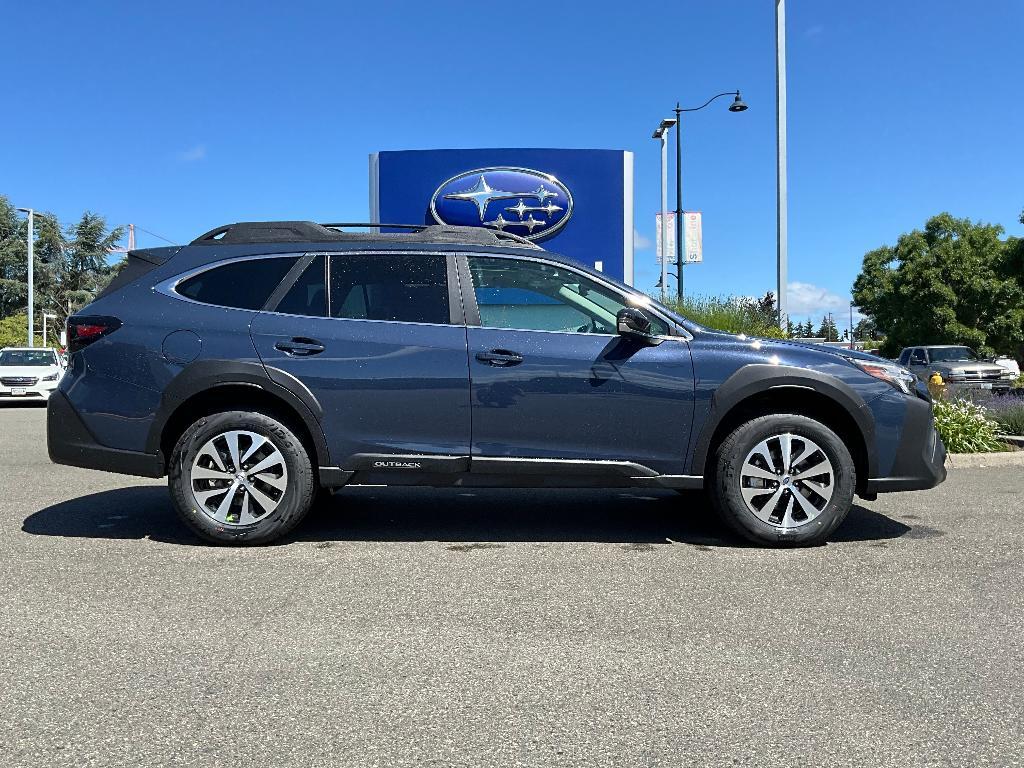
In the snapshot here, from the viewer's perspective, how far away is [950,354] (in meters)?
25.6

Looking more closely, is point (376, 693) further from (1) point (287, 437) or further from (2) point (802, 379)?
(2) point (802, 379)

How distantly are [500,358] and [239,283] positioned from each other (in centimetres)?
166

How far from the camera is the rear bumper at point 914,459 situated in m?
4.76

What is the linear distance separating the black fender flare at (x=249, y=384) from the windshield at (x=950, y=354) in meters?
24.9

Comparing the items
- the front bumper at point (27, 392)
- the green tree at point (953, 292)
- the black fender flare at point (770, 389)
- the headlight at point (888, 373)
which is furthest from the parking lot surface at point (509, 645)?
the green tree at point (953, 292)

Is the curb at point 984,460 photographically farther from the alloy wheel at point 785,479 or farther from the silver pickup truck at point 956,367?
the silver pickup truck at point 956,367

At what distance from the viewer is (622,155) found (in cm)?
1942

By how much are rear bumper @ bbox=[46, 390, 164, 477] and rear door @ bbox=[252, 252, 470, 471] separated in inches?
37.0

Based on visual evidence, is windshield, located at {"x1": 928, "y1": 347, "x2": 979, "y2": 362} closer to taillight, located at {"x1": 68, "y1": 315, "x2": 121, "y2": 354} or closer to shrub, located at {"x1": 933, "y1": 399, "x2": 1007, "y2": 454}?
shrub, located at {"x1": 933, "y1": 399, "x2": 1007, "y2": 454}

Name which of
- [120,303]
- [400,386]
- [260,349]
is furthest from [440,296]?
[120,303]

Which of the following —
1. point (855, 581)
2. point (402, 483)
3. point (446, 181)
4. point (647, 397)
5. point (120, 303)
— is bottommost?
point (855, 581)

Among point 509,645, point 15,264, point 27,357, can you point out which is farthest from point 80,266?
point 509,645

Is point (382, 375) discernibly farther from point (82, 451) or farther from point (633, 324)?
point (82, 451)

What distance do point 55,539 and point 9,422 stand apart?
1141 centimetres
